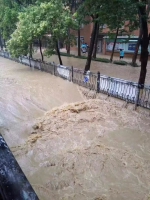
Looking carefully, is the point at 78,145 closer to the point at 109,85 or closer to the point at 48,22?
the point at 109,85

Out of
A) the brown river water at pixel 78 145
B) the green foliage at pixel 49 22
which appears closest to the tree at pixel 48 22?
the green foliage at pixel 49 22

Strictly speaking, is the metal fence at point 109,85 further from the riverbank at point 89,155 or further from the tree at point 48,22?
the tree at point 48,22

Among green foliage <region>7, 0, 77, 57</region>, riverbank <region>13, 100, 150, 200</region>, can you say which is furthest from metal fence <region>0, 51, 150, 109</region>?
green foliage <region>7, 0, 77, 57</region>

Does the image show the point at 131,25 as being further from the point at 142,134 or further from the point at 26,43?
the point at 26,43

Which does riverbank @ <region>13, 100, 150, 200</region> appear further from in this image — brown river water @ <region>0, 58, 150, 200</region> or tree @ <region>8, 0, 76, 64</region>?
tree @ <region>8, 0, 76, 64</region>

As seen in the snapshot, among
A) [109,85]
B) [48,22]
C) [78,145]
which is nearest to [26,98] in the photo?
[109,85]

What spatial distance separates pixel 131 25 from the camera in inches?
334

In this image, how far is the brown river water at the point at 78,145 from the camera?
4148mm

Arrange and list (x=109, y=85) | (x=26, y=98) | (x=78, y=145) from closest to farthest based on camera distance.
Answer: (x=78, y=145), (x=109, y=85), (x=26, y=98)

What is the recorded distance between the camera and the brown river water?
4.15 m

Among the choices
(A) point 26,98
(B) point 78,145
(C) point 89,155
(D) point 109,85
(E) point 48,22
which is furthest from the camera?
(E) point 48,22

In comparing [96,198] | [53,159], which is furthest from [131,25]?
[96,198]

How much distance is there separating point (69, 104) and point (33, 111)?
5.17ft

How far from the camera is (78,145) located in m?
5.49
